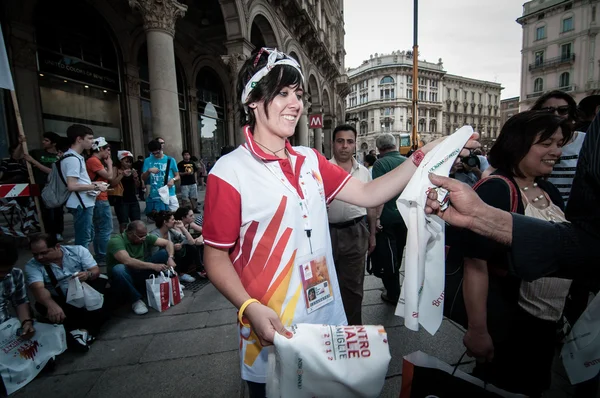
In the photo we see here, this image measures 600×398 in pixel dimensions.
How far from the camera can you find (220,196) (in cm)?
121

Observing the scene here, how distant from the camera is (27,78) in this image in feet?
27.5

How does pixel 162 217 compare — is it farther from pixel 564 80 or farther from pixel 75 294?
pixel 564 80

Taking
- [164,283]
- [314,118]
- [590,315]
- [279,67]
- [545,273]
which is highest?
[314,118]

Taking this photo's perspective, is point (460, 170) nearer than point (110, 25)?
Yes

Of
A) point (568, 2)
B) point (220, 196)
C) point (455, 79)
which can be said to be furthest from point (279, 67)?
point (455, 79)

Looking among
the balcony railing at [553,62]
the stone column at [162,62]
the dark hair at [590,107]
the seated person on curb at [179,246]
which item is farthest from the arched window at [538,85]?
the seated person on curb at [179,246]

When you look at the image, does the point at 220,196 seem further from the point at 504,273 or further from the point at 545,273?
the point at 504,273

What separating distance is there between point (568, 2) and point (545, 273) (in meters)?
57.1

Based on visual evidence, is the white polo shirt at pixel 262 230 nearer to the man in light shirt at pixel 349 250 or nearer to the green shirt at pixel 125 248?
Result: the man in light shirt at pixel 349 250

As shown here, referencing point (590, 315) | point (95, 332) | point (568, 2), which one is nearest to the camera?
point (590, 315)

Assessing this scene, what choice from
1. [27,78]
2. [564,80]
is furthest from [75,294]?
[564,80]

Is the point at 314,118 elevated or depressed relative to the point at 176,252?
elevated

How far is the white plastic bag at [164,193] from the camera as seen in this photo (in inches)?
222

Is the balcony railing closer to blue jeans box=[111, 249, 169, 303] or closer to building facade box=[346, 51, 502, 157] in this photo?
building facade box=[346, 51, 502, 157]
